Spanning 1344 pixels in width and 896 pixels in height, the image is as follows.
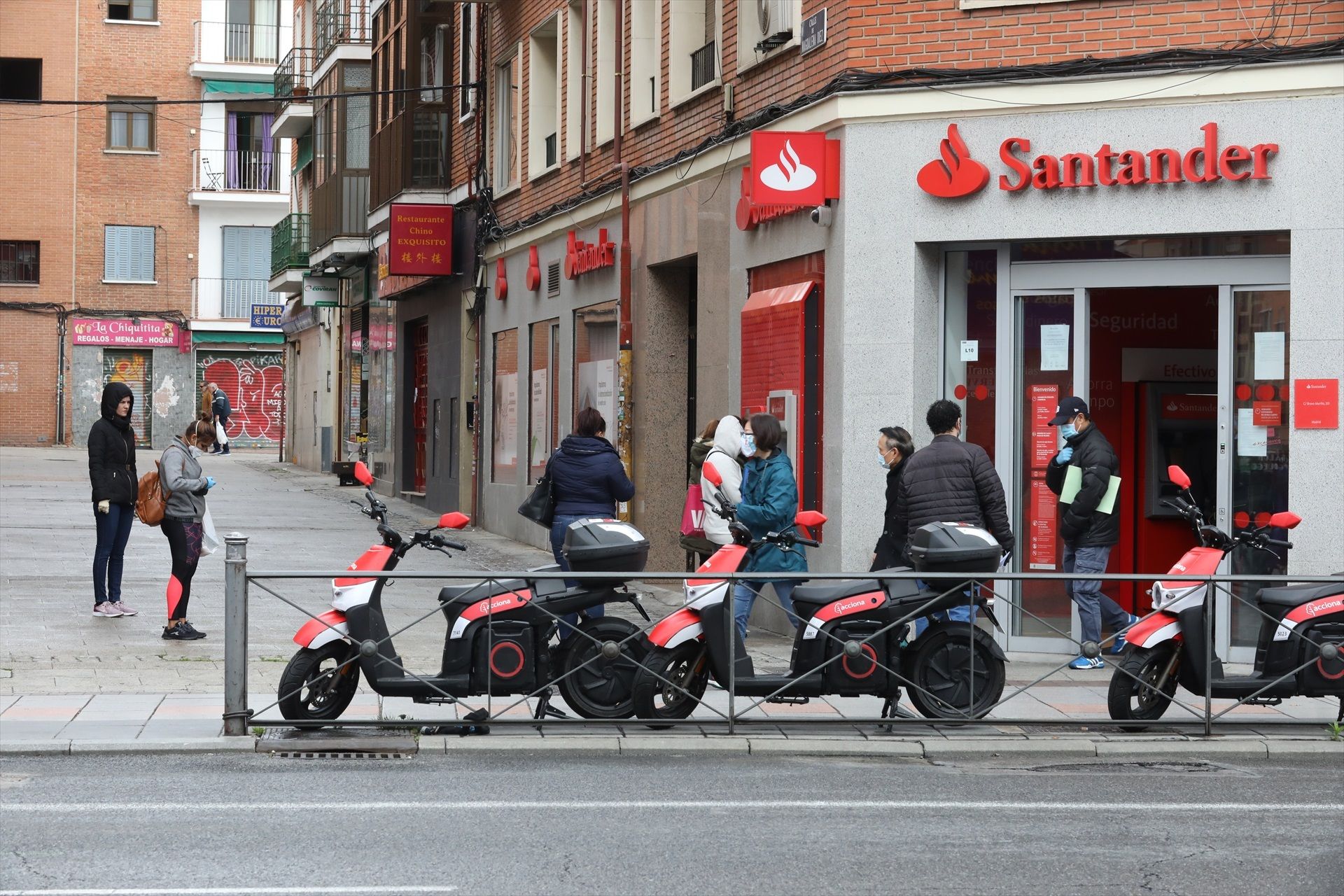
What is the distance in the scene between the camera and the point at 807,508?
14.5m

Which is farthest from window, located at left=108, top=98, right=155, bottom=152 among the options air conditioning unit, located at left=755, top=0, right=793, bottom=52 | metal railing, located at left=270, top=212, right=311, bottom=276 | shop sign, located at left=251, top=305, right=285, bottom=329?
air conditioning unit, located at left=755, top=0, right=793, bottom=52

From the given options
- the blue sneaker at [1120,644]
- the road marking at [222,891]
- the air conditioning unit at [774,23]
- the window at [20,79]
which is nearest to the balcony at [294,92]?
the window at [20,79]

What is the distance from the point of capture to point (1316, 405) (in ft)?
40.0

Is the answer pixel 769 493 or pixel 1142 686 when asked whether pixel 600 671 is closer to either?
pixel 769 493

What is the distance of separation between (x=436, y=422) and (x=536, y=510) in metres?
16.9

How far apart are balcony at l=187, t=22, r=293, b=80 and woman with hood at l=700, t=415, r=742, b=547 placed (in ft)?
136

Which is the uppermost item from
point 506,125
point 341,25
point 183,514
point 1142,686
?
point 341,25

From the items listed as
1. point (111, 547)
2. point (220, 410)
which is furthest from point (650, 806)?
point (220, 410)

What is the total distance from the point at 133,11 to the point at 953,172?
43090 mm

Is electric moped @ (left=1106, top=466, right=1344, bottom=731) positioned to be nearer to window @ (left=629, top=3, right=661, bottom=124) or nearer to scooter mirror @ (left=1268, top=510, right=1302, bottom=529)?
scooter mirror @ (left=1268, top=510, right=1302, bottom=529)

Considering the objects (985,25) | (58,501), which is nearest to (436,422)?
(58,501)

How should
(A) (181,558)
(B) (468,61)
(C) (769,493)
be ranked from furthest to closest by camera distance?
(B) (468,61), (A) (181,558), (C) (769,493)

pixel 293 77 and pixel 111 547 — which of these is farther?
pixel 293 77

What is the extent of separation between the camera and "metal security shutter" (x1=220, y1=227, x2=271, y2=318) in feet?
173
